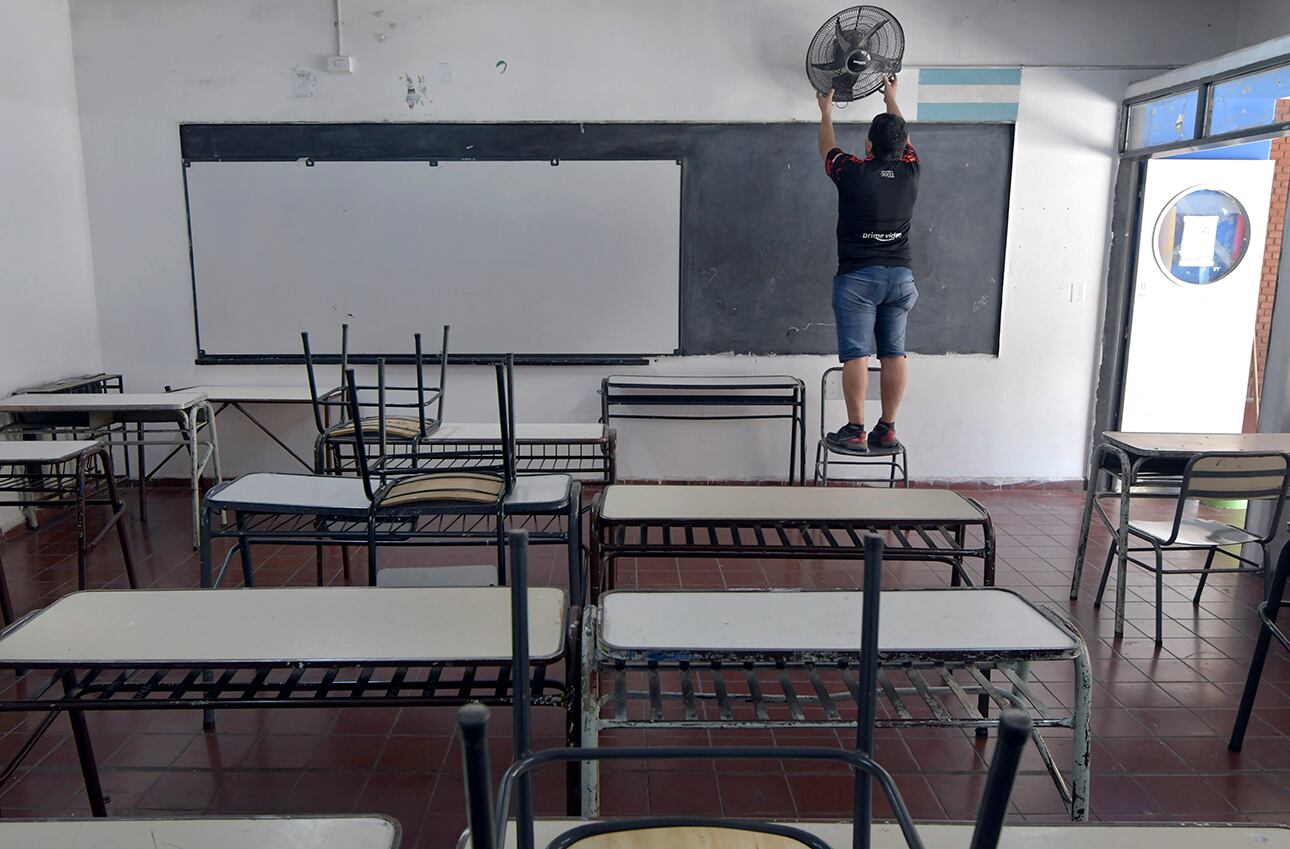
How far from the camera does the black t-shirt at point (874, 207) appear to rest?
152 inches

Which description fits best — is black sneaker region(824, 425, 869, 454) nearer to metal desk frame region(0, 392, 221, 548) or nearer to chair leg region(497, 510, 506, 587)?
chair leg region(497, 510, 506, 587)

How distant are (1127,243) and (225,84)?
17.7 ft

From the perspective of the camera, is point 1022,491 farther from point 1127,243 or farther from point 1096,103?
point 1096,103

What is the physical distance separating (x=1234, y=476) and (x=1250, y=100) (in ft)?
7.34

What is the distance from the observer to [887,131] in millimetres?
3854

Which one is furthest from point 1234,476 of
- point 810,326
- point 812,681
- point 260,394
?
point 260,394

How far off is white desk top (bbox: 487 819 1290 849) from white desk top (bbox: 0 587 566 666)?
1.74 feet

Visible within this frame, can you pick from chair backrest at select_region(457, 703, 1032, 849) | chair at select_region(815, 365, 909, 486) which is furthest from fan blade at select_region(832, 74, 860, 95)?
chair backrest at select_region(457, 703, 1032, 849)

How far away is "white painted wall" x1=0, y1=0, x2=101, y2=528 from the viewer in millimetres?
4598

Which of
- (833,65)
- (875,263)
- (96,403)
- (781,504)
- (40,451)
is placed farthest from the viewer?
(833,65)

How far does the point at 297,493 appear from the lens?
2738mm

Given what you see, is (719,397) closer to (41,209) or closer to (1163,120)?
(1163,120)

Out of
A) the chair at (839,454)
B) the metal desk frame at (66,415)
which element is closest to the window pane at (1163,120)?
the chair at (839,454)

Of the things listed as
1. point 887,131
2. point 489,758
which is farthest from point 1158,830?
point 887,131
